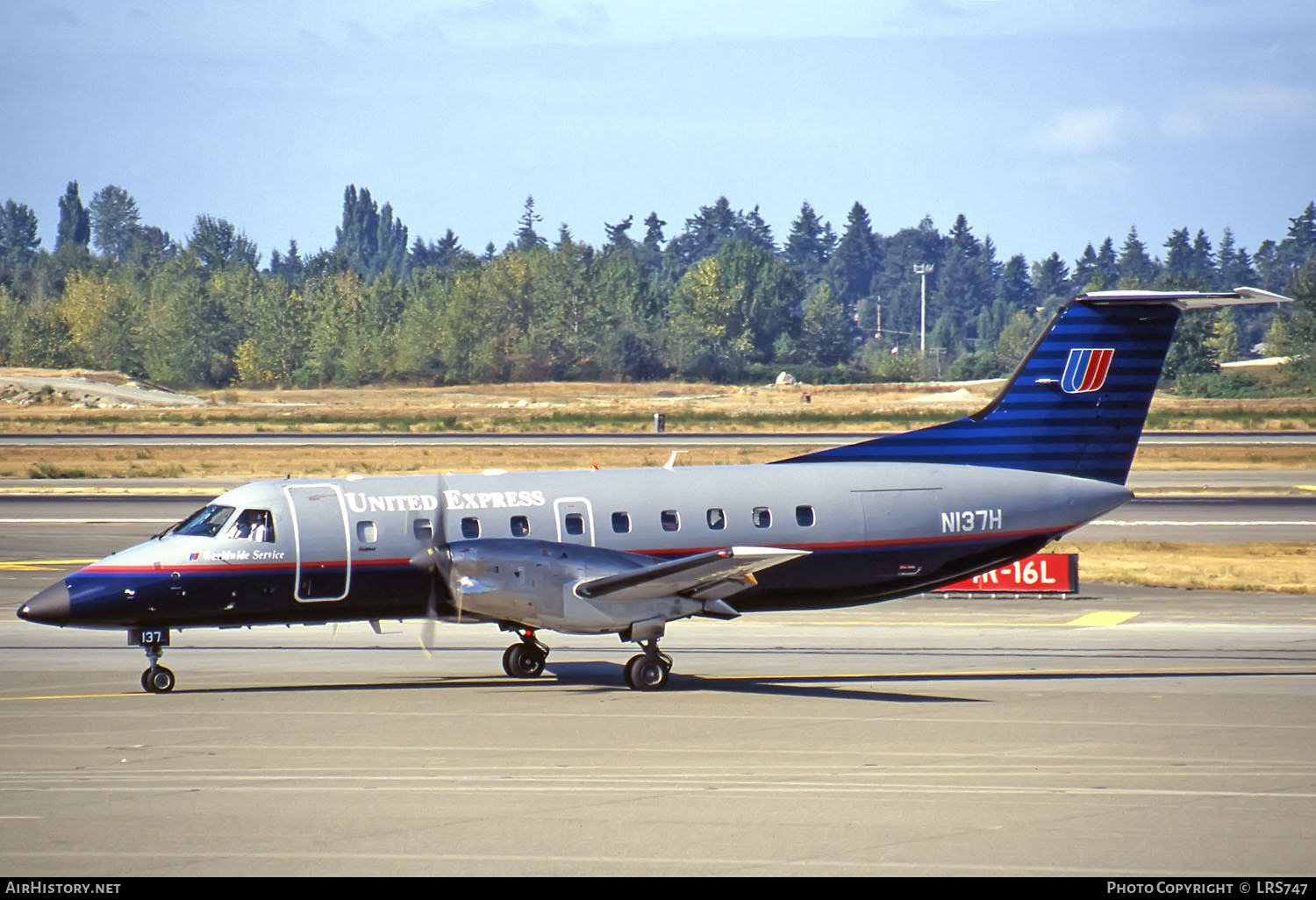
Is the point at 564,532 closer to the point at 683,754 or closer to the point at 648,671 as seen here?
the point at 648,671

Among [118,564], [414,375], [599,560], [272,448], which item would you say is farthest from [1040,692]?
[414,375]

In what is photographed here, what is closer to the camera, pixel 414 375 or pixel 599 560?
pixel 599 560

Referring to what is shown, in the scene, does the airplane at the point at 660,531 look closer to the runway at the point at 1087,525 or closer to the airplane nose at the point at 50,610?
the airplane nose at the point at 50,610

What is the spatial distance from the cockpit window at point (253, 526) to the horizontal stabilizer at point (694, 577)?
15.1 ft

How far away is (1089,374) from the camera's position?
991 inches

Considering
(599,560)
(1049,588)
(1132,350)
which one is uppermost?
(1132,350)

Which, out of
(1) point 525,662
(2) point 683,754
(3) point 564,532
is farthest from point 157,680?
(2) point 683,754

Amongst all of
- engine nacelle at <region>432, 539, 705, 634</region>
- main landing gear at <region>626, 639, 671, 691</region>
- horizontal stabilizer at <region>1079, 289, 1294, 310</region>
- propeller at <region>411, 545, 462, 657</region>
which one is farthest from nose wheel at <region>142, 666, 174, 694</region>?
horizontal stabilizer at <region>1079, 289, 1294, 310</region>

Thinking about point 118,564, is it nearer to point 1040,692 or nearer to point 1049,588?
point 1040,692

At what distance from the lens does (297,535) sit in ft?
71.8

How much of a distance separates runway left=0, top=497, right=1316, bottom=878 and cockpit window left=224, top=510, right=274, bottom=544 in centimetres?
228

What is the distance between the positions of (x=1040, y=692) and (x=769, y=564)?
4.49 m

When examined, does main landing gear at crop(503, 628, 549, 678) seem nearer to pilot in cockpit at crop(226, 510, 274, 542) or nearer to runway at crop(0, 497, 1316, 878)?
runway at crop(0, 497, 1316, 878)

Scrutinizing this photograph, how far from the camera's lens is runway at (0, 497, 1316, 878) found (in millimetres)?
12633
